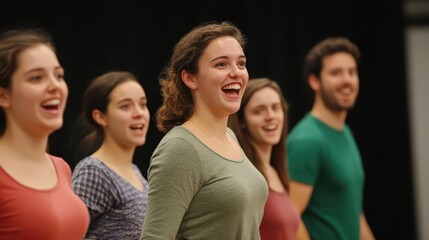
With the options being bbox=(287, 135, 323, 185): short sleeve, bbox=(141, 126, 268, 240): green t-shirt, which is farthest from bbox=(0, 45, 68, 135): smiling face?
bbox=(287, 135, 323, 185): short sleeve

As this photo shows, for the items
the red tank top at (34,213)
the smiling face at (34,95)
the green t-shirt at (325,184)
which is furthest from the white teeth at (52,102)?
the green t-shirt at (325,184)

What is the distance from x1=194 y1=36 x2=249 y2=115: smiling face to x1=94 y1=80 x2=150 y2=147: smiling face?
33.2 inches

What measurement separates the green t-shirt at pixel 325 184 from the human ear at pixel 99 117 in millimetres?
995

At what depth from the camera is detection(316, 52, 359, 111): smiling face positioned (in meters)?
4.22

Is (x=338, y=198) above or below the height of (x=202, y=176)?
below

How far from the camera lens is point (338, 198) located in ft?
12.9

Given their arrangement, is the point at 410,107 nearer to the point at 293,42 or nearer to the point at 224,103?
the point at 293,42

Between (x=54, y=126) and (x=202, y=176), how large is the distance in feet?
1.51

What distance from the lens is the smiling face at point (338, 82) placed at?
13.9 ft

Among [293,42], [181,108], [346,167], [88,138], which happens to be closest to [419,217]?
[293,42]

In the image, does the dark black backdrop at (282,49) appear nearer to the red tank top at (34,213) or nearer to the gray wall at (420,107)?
the gray wall at (420,107)

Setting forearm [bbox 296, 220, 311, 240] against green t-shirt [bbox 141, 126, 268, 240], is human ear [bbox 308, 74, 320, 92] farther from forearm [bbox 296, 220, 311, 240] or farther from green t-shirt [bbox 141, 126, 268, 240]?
green t-shirt [bbox 141, 126, 268, 240]

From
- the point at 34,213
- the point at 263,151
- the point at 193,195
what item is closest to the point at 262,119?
the point at 263,151

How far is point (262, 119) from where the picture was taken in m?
3.55
